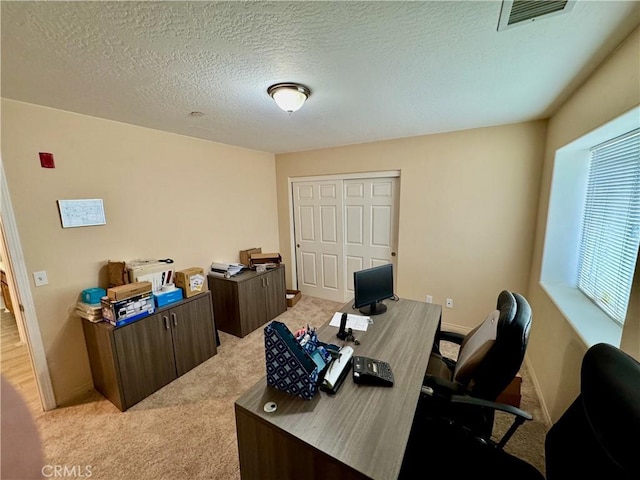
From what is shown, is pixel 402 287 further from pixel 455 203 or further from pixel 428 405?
pixel 428 405

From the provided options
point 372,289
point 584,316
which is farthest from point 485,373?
point 584,316

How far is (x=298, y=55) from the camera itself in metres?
1.34

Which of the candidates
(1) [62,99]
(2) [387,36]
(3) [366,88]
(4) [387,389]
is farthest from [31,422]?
(1) [62,99]

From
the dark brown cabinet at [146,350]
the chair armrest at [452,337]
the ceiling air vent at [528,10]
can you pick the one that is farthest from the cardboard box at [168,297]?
the ceiling air vent at [528,10]

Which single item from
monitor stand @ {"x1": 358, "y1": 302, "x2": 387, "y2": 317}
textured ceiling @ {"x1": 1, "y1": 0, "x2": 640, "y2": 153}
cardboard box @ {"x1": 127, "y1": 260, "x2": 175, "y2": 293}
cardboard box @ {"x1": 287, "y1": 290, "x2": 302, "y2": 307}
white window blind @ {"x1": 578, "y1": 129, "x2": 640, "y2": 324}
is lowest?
cardboard box @ {"x1": 287, "y1": 290, "x2": 302, "y2": 307}

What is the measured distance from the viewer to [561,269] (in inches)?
89.8

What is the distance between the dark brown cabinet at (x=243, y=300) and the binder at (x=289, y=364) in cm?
195

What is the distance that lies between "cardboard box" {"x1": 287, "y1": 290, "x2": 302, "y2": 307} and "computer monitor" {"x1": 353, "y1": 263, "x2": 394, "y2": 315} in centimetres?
202

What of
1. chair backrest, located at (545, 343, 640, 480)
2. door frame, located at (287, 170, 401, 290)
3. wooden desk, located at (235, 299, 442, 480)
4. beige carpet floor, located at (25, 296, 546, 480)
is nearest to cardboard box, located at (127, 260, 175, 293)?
beige carpet floor, located at (25, 296, 546, 480)

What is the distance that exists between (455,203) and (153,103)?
3097 millimetres

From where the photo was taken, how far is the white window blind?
1521mm

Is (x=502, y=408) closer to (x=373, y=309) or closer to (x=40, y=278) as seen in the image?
(x=373, y=309)

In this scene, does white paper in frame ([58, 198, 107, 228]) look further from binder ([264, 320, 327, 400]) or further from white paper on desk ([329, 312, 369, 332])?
white paper on desk ([329, 312, 369, 332])

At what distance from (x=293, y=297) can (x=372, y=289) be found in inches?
84.1
